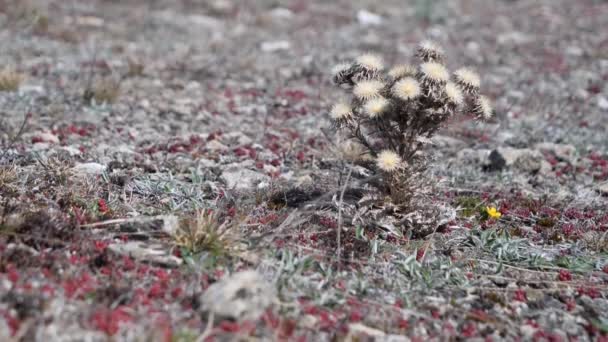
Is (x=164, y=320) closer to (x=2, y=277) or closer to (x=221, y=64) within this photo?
(x=2, y=277)

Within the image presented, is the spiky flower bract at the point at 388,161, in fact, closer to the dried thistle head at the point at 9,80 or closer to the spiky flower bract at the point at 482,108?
the spiky flower bract at the point at 482,108

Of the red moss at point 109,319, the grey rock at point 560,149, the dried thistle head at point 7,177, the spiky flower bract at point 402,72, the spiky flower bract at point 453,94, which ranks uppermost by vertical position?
the spiky flower bract at point 402,72

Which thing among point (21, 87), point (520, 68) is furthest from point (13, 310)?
point (520, 68)

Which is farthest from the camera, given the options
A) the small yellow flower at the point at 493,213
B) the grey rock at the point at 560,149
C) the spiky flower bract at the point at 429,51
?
the grey rock at the point at 560,149

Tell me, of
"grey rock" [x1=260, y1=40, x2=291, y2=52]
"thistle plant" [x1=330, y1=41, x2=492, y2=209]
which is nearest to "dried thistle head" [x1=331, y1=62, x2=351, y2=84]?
"thistle plant" [x1=330, y1=41, x2=492, y2=209]

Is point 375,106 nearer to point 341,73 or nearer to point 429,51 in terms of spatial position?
point 341,73

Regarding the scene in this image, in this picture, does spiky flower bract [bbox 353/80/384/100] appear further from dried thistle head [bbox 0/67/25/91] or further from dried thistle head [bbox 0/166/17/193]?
dried thistle head [bbox 0/67/25/91]

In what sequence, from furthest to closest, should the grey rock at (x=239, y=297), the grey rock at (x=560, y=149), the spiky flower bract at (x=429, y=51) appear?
1. the grey rock at (x=560, y=149)
2. the spiky flower bract at (x=429, y=51)
3. the grey rock at (x=239, y=297)

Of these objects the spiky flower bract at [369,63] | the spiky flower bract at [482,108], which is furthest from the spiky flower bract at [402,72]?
the spiky flower bract at [482,108]
